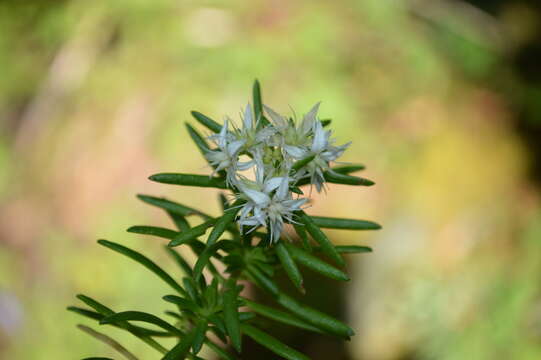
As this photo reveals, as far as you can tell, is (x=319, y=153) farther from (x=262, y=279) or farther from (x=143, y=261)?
(x=143, y=261)

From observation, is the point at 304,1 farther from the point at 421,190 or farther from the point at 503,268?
the point at 503,268

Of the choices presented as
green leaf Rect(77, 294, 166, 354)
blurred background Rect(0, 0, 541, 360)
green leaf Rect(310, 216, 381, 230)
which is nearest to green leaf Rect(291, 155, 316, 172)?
green leaf Rect(310, 216, 381, 230)

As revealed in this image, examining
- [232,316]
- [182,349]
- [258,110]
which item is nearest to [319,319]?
[232,316]

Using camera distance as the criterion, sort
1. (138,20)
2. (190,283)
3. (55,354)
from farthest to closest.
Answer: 1. (138,20)
2. (55,354)
3. (190,283)

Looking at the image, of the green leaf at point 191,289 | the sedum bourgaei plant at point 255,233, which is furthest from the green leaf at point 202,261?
the green leaf at point 191,289

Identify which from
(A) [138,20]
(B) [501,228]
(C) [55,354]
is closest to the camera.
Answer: (C) [55,354]

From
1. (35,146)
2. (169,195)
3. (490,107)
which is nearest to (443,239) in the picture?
(490,107)
